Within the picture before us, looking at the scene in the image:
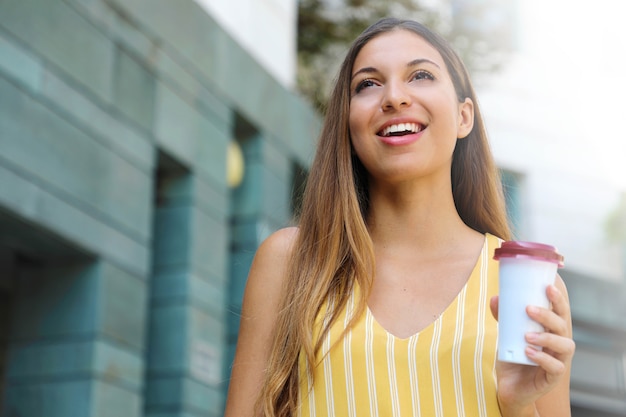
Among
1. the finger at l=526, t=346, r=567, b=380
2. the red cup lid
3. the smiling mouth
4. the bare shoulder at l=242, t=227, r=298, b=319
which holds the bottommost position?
the finger at l=526, t=346, r=567, b=380

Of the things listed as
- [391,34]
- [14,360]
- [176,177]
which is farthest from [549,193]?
[391,34]

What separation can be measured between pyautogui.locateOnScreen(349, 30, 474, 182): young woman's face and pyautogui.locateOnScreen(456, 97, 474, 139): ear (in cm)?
7

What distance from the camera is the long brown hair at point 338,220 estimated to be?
111 inches

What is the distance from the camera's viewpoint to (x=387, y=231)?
3072mm

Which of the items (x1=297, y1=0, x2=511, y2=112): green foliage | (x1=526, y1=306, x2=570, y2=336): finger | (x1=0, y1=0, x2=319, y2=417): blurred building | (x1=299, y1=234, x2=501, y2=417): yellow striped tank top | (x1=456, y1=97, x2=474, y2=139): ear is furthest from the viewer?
(x1=297, y1=0, x2=511, y2=112): green foliage

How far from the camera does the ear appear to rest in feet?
10.5

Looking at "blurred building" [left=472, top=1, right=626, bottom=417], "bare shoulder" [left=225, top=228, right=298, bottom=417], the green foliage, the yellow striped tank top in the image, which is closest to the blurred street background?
the green foliage

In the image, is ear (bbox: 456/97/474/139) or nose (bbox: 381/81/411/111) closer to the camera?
nose (bbox: 381/81/411/111)

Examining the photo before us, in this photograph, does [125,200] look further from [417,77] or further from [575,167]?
[575,167]

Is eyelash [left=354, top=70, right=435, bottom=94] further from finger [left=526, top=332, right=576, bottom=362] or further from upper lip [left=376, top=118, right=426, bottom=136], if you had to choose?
finger [left=526, top=332, right=576, bottom=362]

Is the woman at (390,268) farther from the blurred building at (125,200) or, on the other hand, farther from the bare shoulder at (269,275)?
the blurred building at (125,200)

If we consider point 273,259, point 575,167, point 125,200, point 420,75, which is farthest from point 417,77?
point 575,167

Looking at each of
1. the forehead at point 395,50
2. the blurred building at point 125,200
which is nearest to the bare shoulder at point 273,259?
the forehead at point 395,50

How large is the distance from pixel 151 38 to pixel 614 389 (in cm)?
1351
